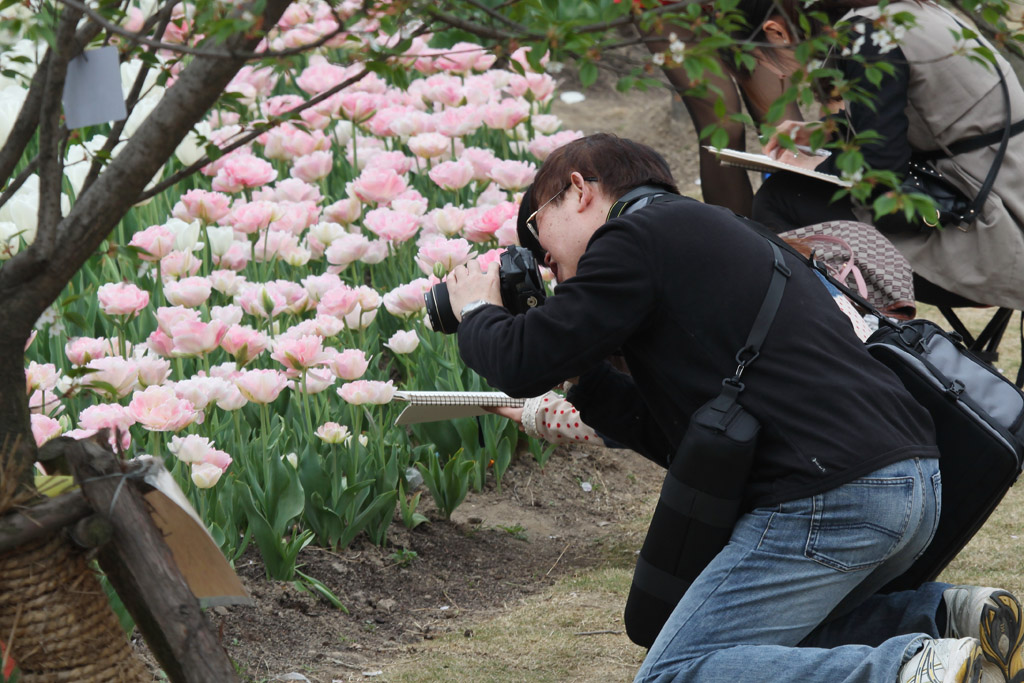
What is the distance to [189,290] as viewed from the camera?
2.75 m

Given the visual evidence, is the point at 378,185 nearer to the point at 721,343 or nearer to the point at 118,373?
the point at 118,373

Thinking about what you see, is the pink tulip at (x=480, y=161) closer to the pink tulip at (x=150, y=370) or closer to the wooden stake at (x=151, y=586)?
the pink tulip at (x=150, y=370)

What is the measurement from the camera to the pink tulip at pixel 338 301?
283 centimetres

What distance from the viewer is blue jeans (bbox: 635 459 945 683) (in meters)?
1.78

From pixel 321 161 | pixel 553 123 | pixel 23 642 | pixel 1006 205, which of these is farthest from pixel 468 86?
pixel 23 642

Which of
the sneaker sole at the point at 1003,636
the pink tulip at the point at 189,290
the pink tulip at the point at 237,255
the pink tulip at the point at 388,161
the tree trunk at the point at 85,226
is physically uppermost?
the tree trunk at the point at 85,226

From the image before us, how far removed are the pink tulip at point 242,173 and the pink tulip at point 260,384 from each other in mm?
1110

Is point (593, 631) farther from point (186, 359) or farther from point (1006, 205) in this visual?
point (1006, 205)

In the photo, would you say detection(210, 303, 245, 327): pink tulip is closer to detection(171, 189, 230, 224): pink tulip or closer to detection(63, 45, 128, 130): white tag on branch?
detection(171, 189, 230, 224): pink tulip

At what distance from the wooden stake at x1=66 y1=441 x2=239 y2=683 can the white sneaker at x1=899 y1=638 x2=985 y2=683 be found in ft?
3.25

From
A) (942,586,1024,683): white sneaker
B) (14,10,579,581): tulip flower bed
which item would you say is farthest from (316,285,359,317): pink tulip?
(942,586,1024,683): white sneaker

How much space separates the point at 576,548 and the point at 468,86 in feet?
6.76

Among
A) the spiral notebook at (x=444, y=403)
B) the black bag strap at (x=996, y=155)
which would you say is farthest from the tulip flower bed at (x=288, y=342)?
the black bag strap at (x=996, y=155)

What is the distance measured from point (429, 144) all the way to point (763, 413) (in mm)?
2422
